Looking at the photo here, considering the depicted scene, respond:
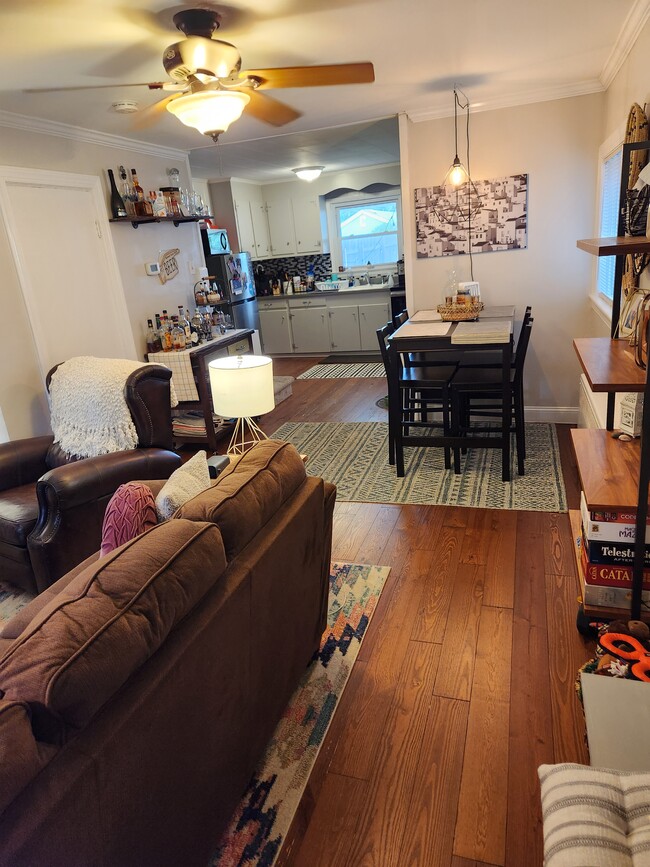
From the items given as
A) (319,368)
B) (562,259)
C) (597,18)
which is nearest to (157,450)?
(597,18)

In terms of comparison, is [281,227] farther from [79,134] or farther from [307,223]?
[79,134]

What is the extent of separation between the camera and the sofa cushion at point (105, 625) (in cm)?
92

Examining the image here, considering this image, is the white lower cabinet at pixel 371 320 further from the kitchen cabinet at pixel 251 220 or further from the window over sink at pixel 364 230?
the kitchen cabinet at pixel 251 220

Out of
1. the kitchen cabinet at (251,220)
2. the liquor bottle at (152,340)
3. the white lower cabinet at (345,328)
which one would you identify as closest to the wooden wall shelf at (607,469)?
the liquor bottle at (152,340)

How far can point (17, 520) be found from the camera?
2.38 metres

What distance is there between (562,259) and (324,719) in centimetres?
356

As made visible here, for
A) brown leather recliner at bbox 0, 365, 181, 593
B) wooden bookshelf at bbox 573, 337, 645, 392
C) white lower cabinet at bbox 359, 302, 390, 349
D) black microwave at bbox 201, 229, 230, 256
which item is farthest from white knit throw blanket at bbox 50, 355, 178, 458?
white lower cabinet at bbox 359, 302, 390, 349

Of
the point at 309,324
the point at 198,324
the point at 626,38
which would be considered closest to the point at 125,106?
the point at 198,324

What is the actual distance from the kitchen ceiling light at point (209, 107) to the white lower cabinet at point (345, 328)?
16.6 feet

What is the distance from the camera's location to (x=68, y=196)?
3.49 m

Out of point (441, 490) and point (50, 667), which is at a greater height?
point (50, 667)

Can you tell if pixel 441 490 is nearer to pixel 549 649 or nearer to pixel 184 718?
pixel 549 649

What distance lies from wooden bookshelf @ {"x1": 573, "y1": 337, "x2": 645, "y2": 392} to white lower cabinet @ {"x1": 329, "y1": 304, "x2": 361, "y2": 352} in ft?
16.6

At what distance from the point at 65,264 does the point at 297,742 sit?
3116mm
